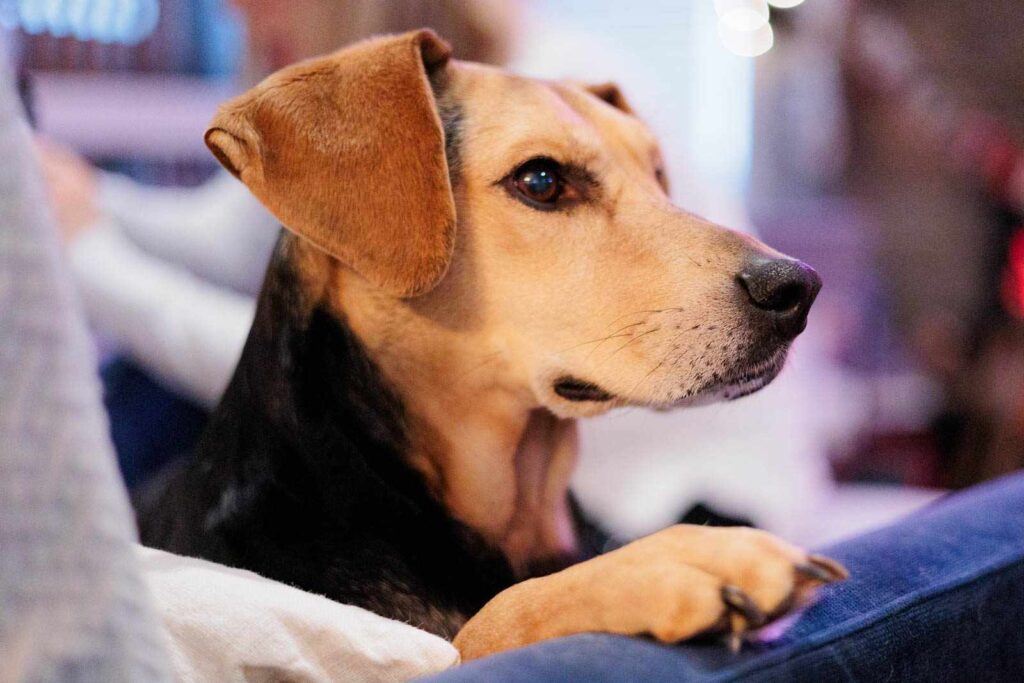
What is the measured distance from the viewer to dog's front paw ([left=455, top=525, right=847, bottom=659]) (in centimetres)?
69

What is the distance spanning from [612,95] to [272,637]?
1.04 meters

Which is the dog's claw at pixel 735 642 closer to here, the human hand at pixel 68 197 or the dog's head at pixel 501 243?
the dog's head at pixel 501 243

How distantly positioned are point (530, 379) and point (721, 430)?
2.40ft

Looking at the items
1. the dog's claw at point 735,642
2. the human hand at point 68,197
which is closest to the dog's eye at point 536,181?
the dog's claw at point 735,642

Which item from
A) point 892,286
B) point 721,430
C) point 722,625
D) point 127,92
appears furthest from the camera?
point 892,286

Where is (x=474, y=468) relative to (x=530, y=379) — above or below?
below

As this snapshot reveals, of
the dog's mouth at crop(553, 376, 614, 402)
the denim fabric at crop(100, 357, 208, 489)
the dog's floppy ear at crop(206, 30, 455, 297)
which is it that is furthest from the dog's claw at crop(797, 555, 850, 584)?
the denim fabric at crop(100, 357, 208, 489)

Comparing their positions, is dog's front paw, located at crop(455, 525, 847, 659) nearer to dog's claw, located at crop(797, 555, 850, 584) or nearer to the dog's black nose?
dog's claw, located at crop(797, 555, 850, 584)

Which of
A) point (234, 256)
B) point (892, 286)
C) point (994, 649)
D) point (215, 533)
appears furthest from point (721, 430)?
point (892, 286)

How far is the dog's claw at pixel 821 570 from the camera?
2.32 feet

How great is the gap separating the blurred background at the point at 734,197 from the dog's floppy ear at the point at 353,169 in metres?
0.70

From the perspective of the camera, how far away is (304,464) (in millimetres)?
1062

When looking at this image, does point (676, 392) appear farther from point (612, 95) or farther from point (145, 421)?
point (145, 421)

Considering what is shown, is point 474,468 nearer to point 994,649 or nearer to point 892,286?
point 994,649
